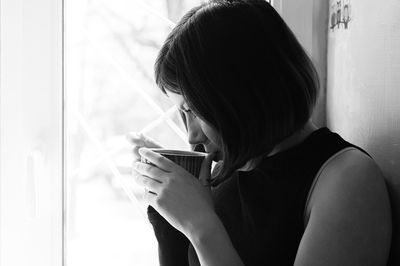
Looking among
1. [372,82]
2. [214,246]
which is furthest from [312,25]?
[214,246]

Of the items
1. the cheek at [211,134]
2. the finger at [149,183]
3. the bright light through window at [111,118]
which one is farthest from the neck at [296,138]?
the bright light through window at [111,118]

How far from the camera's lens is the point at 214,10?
34.6 inches

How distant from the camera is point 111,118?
1514 mm

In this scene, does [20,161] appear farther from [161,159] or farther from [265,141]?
[265,141]

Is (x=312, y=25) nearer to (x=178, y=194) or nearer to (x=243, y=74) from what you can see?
(x=243, y=74)

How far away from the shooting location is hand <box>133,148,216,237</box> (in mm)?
858

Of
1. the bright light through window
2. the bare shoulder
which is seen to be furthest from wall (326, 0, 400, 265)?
the bright light through window

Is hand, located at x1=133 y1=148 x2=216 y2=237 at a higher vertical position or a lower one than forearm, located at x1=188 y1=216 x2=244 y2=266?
higher

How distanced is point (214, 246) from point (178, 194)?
111mm

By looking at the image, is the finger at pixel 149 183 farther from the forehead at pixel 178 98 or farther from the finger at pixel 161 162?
the forehead at pixel 178 98

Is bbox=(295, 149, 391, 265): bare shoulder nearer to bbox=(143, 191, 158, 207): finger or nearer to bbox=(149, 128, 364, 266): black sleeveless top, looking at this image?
bbox=(149, 128, 364, 266): black sleeveless top

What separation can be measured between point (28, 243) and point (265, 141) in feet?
2.58

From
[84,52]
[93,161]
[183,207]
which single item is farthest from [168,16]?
[183,207]

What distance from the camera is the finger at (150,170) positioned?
0.90 m
